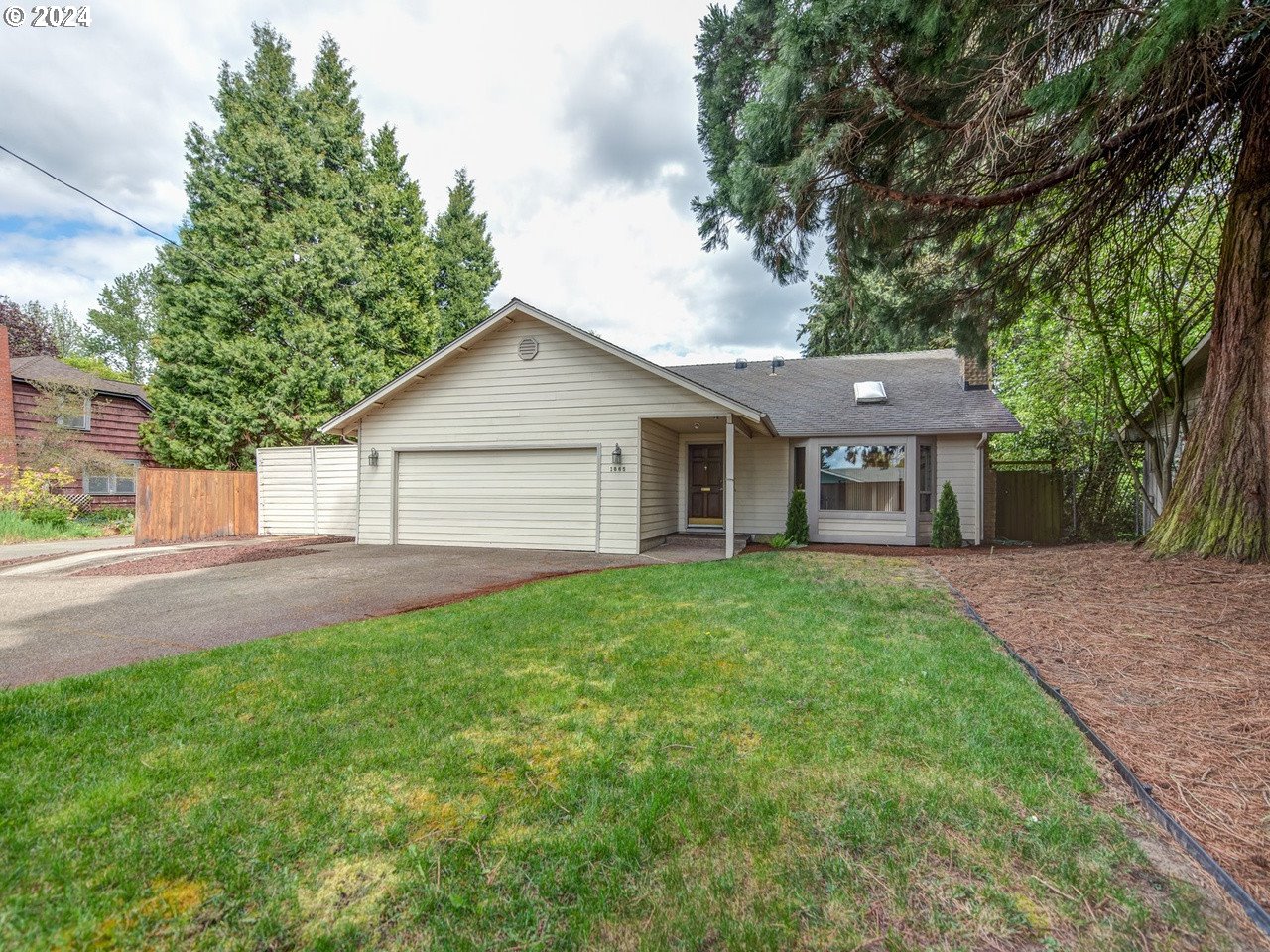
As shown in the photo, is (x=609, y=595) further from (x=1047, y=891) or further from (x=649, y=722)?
(x=1047, y=891)

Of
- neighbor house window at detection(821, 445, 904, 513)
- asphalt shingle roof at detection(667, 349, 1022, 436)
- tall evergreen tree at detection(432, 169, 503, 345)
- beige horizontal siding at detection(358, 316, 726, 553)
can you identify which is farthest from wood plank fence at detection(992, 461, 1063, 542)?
tall evergreen tree at detection(432, 169, 503, 345)

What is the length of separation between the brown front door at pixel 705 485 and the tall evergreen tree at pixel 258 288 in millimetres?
10712

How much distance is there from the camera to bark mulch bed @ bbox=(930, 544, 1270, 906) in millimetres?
2078

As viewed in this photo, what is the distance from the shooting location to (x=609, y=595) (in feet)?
19.2

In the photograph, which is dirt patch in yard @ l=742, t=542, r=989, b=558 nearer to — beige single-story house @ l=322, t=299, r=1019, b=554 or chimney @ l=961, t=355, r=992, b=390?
beige single-story house @ l=322, t=299, r=1019, b=554

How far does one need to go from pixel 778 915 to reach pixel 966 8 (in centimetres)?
662

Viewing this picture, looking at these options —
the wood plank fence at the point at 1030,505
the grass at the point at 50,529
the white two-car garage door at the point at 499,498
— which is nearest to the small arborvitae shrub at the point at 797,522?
the white two-car garage door at the point at 499,498

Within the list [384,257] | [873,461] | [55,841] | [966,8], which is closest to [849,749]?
[55,841]

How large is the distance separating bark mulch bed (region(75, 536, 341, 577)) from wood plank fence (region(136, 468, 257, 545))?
1.77 meters

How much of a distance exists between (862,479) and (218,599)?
11.0 m

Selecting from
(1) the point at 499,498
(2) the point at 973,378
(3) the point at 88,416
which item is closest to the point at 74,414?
(3) the point at 88,416

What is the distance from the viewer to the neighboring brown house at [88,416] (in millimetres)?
14195

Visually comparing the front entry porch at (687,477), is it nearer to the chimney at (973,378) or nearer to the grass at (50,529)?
the chimney at (973,378)

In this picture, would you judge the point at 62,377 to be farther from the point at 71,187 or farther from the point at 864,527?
the point at 864,527
